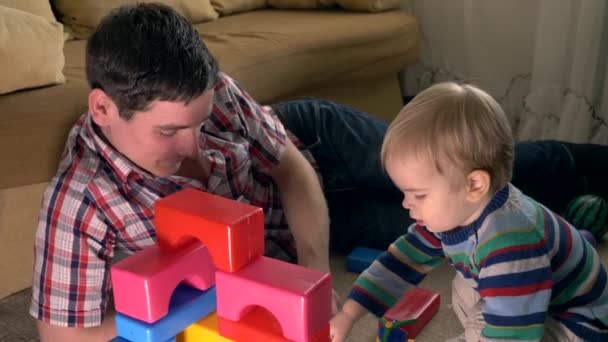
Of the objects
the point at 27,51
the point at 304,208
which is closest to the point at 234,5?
the point at 27,51

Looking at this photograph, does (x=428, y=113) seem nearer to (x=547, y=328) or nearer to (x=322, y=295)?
(x=322, y=295)

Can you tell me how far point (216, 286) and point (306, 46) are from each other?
4.02ft

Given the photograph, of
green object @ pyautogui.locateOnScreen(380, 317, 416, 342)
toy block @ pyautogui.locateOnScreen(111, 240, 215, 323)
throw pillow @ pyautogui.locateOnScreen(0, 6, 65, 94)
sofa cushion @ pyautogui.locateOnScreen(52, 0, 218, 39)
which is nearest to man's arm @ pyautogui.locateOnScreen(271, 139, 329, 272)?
green object @ pyautogui.locateOnScreen(380, 317, 416, 342)

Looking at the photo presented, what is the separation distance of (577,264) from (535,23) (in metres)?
1.42

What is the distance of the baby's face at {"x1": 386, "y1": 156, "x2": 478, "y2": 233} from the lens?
854 mm

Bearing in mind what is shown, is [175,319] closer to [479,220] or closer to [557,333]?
[479,220]

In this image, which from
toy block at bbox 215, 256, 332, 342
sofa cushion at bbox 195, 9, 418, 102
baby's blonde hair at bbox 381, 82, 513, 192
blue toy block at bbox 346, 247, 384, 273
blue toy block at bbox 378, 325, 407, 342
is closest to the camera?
toy block at bbox 215, 256, 332, 342

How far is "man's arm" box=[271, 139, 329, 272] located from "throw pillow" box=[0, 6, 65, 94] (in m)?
0.50

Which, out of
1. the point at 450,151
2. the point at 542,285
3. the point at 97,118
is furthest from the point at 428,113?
the point at 97,118

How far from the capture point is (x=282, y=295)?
0.71 m

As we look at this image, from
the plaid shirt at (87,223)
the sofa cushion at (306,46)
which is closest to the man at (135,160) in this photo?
the plaid shirt at (87,223)

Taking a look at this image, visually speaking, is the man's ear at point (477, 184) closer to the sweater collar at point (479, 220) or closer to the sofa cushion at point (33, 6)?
the sweater collar at point (479, 220)

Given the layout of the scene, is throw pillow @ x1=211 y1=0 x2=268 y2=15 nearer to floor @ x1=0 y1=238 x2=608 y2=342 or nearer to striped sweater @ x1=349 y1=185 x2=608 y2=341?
floor @ x1=0 y1=238 x2=608 y2=342

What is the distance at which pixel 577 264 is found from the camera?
3.04ft
